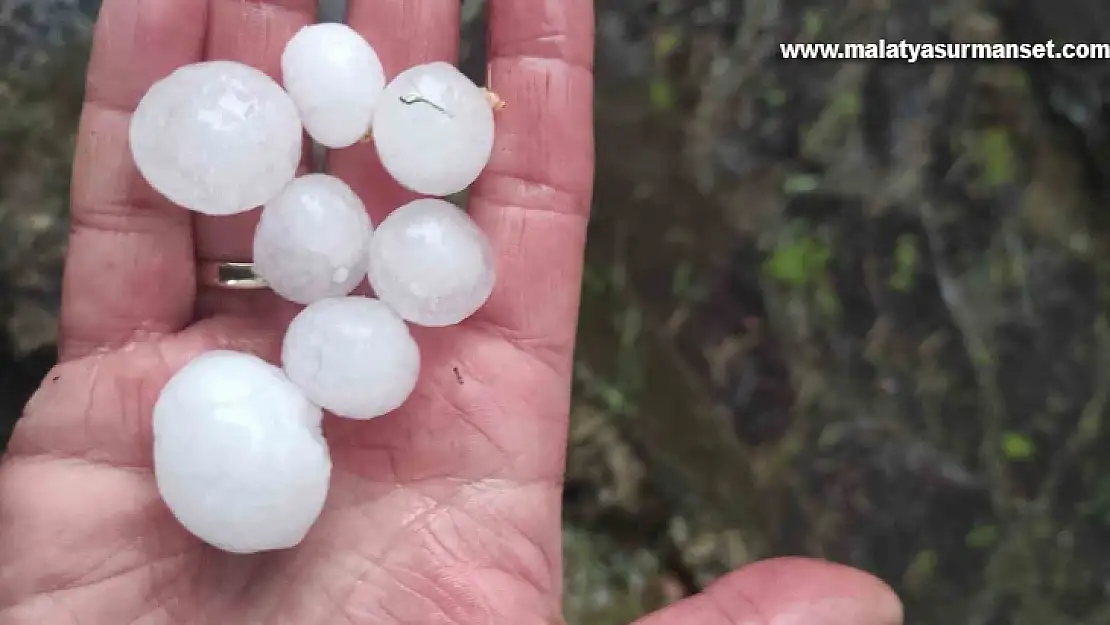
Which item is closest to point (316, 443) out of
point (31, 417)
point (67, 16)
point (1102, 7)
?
point (31, 417)

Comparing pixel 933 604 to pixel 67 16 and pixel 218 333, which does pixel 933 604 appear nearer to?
pixel 218 333

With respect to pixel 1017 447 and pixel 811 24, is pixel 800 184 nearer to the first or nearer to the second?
pixel 811 24

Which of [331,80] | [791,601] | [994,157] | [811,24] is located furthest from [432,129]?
[994,157]

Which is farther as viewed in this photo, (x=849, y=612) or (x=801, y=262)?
(x=801, y=262)

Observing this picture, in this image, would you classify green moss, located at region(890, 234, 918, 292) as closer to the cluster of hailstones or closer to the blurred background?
the blurred background

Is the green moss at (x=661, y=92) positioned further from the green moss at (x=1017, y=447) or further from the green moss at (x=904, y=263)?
the green moss at (x=1017, y=447)

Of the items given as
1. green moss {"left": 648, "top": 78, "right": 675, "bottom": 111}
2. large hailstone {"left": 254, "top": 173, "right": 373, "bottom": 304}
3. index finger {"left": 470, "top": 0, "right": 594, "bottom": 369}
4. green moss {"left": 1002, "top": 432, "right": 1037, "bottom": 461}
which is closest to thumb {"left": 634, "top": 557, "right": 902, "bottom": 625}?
index finger {"left": 470, "top": 0, "right": 594, "bottom": 369}
